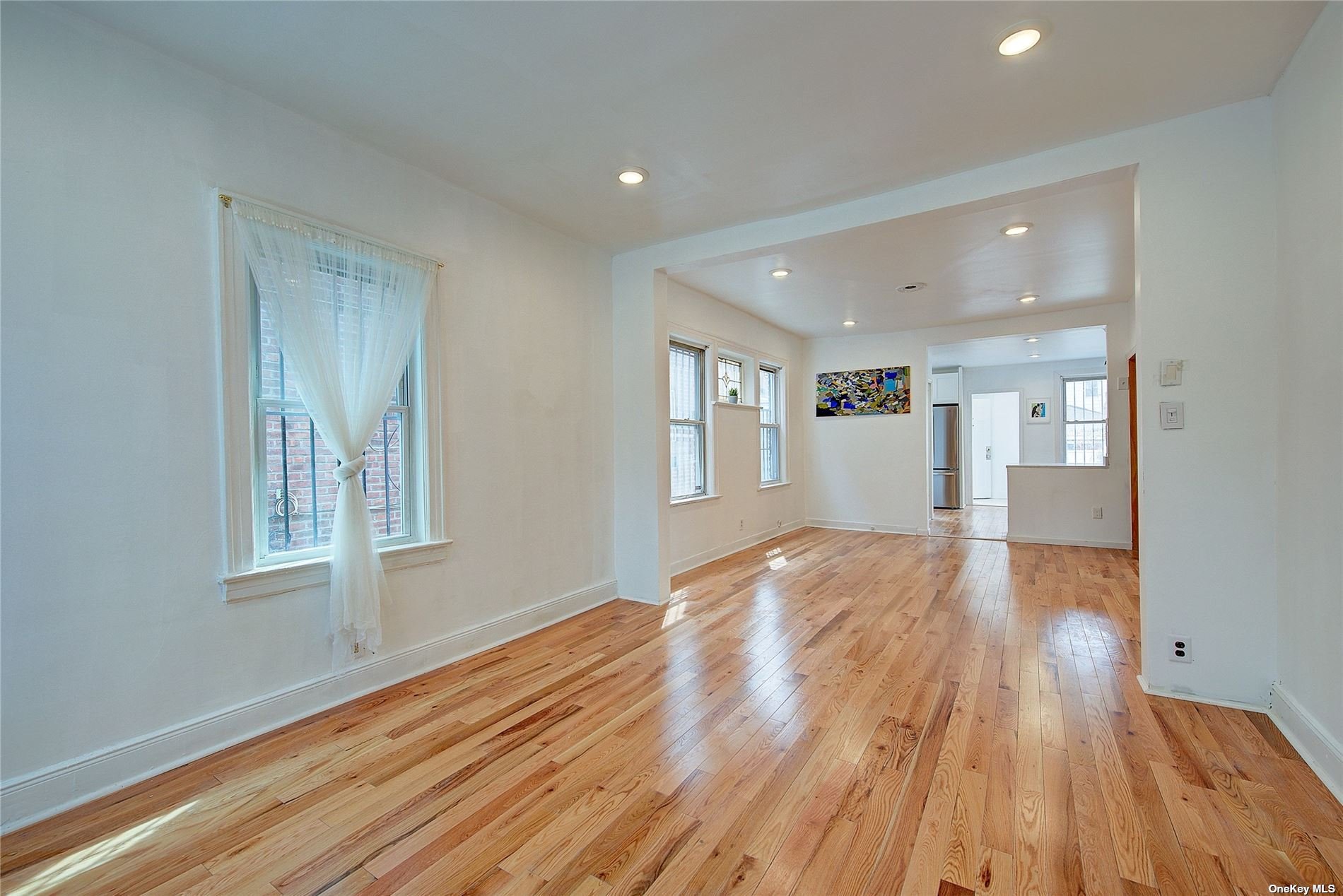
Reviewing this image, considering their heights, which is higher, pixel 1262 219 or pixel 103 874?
pixel 1262 219

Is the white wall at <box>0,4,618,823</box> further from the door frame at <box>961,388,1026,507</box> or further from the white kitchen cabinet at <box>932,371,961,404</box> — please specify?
the door frame at <box>961,388,1026,507</box>

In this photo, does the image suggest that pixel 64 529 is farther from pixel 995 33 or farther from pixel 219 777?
pixel 995 33

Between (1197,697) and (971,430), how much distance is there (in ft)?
29.7

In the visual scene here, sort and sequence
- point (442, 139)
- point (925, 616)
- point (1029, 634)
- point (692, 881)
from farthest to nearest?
point (925, 616) < point (1029, 634) < point (442, 139) < point (692, 881)

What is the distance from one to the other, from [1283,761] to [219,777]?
3.90 metres

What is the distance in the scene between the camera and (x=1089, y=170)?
2713 millimetres

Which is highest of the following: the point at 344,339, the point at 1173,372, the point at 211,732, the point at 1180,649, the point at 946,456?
the point at 344,339

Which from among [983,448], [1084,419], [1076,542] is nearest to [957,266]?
[1076,542]

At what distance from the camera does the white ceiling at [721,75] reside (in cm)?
191

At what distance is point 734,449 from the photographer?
6180mm

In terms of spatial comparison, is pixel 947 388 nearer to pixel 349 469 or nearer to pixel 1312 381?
pixel 1312 381

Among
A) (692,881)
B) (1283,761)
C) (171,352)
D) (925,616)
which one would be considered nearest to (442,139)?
(171,352)

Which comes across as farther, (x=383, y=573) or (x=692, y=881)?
(x=383, y=573)

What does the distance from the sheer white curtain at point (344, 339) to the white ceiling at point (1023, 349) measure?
646cm
